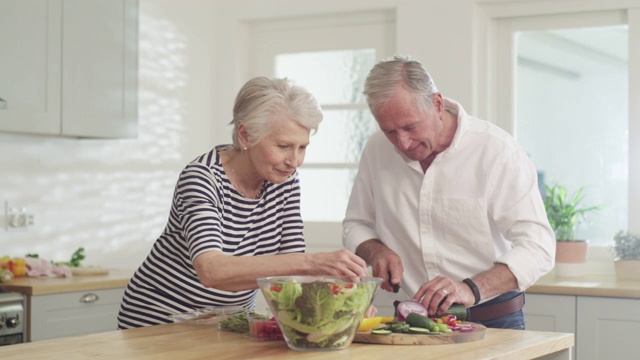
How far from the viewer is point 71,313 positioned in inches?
151

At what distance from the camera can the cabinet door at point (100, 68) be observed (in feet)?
13.6

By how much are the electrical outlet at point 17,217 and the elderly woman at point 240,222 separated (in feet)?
6.45

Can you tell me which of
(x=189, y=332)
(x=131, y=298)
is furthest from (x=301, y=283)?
(x=131, y=298)

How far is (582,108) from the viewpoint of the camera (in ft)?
14.9

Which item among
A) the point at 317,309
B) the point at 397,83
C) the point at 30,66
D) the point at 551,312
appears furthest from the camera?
the point at 30,66

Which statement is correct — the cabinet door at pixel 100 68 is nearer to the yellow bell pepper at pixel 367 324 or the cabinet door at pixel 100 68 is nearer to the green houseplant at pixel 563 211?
the green houseplant at pixel 563 211

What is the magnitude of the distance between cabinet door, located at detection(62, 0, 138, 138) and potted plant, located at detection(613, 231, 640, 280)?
2289mm

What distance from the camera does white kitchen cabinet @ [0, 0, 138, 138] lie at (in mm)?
3900

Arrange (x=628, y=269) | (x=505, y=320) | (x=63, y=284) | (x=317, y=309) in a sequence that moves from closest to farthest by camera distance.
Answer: (x=317, y=309), (x=505, y=320), (x=63, y=284), (x=628, y=269)

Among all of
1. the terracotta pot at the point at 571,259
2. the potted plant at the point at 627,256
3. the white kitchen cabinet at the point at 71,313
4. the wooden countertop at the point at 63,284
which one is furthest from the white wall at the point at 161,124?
the potted plant at the point at 627,256

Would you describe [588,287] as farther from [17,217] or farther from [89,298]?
[17,217]

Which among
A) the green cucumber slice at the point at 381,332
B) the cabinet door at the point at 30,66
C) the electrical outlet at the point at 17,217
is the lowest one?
the green cucumber slice at the point at 381,332

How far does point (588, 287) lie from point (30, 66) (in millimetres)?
2486

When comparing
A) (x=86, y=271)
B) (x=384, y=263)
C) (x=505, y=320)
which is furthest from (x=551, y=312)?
(x=86, y=271)
